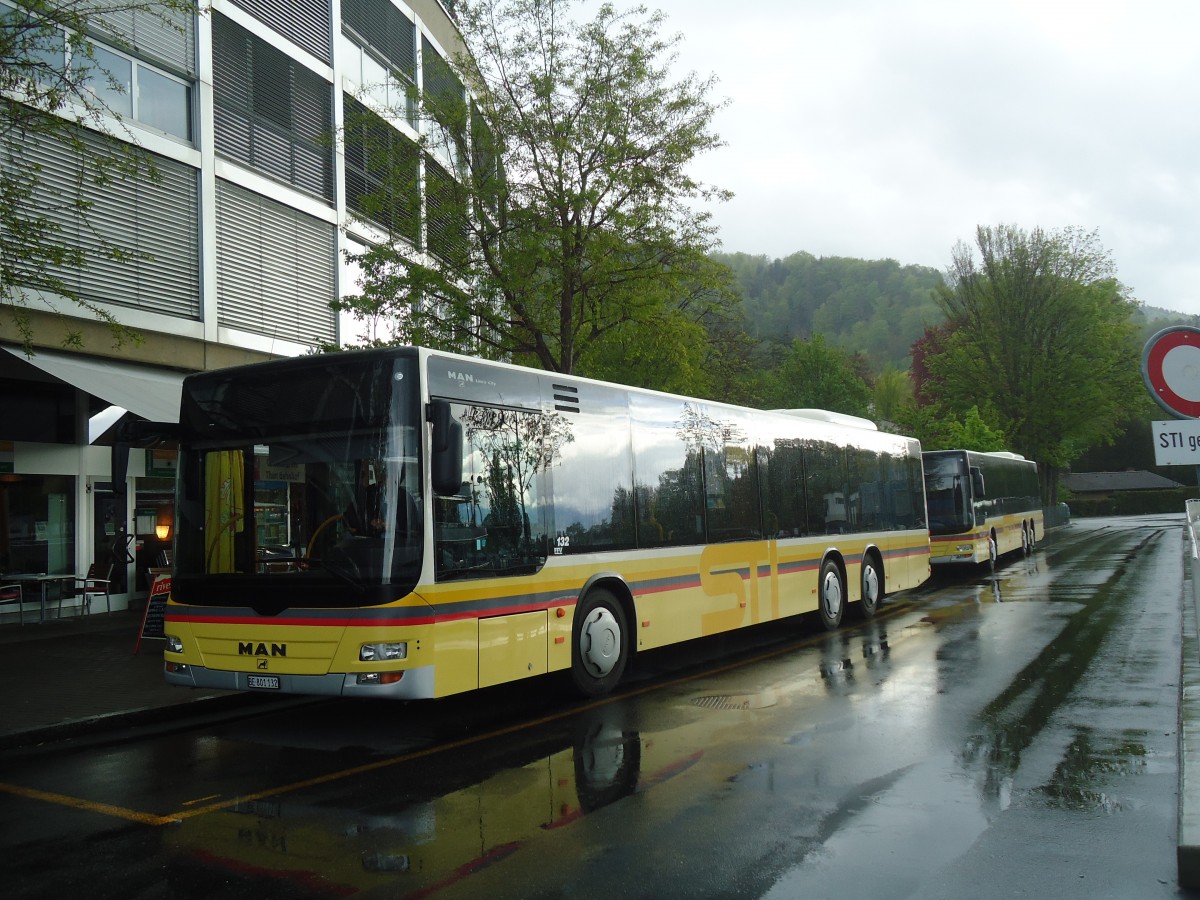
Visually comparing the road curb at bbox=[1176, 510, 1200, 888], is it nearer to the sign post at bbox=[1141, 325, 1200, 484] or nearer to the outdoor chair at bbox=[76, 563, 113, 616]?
the sign post at bbox=[1141, 325, 1200, 484]

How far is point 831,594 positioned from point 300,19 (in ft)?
49.7

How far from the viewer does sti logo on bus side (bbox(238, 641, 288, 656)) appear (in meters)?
7.72

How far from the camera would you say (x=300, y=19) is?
2025cm

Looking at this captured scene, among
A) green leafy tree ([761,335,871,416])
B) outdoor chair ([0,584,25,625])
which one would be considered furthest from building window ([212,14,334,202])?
green leafy tree ([761,335,871,416])

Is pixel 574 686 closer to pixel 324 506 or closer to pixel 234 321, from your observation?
pixel 324 506

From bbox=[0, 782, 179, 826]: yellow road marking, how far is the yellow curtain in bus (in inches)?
79.1

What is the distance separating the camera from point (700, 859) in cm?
497

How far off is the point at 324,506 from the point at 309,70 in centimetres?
1548

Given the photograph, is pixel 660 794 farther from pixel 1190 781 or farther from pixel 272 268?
pixel 272 268

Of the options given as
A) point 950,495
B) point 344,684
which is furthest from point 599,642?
point 950,495

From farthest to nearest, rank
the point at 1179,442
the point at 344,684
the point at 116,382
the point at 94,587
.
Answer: the point at 94,587, the point at 116,382, the point at 344,684, the point at 1179,442

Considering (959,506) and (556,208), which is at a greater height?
(556,208)

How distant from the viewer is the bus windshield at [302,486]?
24.7 ft

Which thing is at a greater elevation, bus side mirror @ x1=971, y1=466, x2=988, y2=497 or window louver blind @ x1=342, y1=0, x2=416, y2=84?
window louver blind @ x1=342, y1=0, x2=416, y2=84
